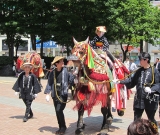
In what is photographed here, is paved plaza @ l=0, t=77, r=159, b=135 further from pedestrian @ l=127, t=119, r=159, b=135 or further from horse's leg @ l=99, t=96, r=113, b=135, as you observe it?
pedestrian @ l=127, t=119, r=159, b=135

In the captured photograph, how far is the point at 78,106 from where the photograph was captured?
6230mm

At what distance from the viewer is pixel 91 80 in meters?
5.94

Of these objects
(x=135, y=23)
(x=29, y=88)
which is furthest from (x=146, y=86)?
(x=135, y=23)

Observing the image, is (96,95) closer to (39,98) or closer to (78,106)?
(78,106)

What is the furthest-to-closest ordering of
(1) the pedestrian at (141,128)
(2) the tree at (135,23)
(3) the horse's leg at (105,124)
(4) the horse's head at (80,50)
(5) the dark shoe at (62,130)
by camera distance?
(2) the tree at (135,23)
(5) the dark shoe at (62,130)
(3) the horse's leg at (105,124)
(4) the horse's head at (80,50)
(1) the pedestrian at (141,128)

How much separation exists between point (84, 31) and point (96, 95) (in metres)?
17.4

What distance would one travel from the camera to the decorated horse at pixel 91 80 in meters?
5.94

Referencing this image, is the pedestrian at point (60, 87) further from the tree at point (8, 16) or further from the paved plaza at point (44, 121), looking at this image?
the tree at point (8, 16)

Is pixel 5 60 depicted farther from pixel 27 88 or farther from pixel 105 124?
pixel 105 124

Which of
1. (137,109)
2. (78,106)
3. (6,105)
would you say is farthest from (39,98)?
(137,109)

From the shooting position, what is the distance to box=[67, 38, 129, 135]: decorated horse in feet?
19.5

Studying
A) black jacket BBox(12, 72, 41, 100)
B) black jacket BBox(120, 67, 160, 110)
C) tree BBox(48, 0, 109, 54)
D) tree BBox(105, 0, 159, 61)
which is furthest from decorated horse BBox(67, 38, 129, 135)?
tree BBox(105, 0, 159, 61)

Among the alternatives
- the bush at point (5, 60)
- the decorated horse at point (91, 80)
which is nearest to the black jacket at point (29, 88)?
the decorated horse at point (91, 80)

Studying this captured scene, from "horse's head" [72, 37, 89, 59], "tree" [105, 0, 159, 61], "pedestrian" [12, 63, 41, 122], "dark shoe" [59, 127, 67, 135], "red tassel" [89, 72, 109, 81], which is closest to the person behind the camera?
"horse's head" [72, 37, 89, 59]
